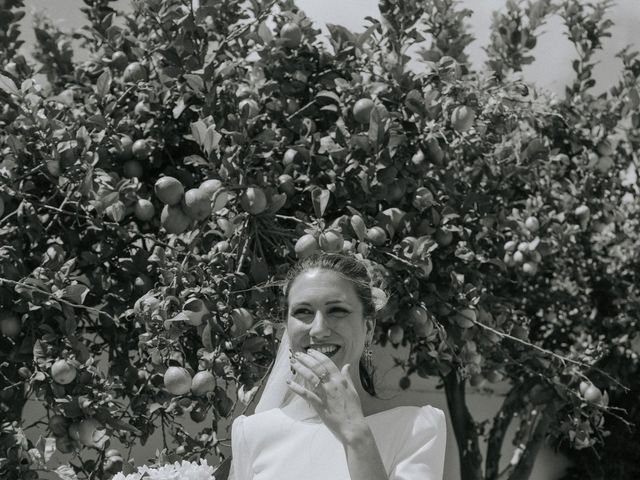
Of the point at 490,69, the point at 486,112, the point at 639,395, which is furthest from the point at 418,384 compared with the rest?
the point at 486,112

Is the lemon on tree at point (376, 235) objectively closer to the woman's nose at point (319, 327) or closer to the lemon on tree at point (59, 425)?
the woman's nose at point (319, 327)

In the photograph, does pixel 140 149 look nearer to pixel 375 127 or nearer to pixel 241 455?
pixel 375 127

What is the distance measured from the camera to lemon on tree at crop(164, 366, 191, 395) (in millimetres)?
2797

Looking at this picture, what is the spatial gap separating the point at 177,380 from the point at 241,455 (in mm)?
487

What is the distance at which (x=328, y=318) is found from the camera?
223 centimetres

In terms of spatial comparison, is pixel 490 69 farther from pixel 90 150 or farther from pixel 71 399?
pixel 71 399

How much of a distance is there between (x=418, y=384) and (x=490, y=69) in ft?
8.01

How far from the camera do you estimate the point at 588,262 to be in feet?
17.0

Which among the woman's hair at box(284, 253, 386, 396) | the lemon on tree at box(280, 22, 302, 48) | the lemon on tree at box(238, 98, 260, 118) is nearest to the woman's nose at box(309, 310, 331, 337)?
the woman's hair at box(284, 253, 386, 396)

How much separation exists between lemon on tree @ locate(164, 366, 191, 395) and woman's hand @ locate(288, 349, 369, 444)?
915 mm

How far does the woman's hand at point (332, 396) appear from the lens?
73.5 inches

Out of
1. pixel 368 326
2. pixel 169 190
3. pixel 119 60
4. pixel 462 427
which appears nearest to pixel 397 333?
pixel 169 190

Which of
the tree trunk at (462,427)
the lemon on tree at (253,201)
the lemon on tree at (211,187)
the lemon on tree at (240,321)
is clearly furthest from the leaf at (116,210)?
the tree trunk at (462,427)

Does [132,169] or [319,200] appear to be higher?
[132,169]
